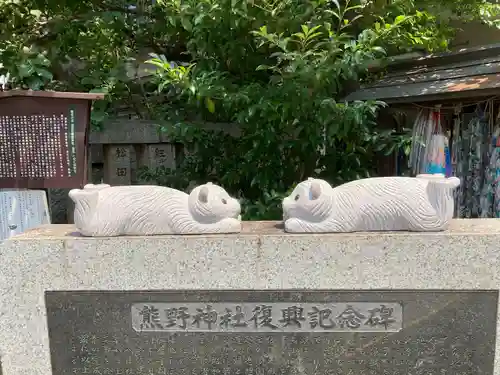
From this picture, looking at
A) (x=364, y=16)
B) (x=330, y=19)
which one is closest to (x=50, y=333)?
(x=330, y=19)

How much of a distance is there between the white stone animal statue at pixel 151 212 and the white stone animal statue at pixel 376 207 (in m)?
0.36

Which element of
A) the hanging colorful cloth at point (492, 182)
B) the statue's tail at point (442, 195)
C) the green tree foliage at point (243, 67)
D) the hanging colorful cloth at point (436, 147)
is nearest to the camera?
the statue's tail at point (442, 195)

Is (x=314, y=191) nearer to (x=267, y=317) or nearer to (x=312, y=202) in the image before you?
(x=312, y=202)

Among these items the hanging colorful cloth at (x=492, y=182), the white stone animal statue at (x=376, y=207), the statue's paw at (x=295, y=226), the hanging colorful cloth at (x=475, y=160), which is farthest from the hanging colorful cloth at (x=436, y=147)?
the statue's paw at (x=295, y=226)

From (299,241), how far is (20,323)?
153 cm

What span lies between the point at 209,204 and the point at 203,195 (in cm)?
5

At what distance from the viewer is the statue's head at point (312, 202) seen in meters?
2.12

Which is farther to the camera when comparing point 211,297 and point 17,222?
point 17,222

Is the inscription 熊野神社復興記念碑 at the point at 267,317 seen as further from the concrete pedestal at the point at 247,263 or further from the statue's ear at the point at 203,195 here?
the statue's ear at the point at 203,195

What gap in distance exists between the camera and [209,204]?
215 centimetres

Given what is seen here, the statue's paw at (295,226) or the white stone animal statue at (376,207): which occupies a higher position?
the white stone animal statue at (376,207)

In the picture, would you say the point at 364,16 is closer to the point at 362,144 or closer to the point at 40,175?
the point at 362,144

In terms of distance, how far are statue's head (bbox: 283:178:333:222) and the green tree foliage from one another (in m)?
0.93

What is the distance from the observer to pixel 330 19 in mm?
3057
